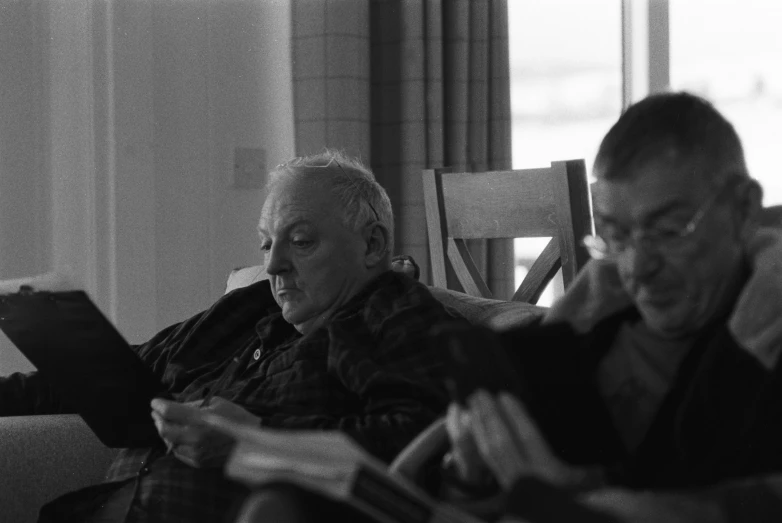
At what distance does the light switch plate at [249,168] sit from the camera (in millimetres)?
3041

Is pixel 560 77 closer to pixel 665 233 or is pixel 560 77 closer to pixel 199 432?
pixel 199 432

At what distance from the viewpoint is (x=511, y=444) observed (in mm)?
677

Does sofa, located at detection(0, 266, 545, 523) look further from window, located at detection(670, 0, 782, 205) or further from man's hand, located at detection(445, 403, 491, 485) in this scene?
window, located at detection(670, 0, 782, 205)

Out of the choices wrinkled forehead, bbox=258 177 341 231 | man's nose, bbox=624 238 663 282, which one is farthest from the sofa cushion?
man's nose, bbox=624 238 663 282

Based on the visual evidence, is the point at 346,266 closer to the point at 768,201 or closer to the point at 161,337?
the point at 161,337

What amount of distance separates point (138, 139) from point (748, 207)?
2391 millimetres

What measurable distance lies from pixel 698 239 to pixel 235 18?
255 centimetres

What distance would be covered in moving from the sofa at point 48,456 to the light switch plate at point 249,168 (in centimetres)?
146

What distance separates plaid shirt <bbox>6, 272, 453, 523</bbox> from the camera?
1.26 meters

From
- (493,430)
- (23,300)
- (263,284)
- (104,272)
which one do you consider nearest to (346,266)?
(263,284)

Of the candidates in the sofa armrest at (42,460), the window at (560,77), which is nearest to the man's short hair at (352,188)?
the sofa armrest at (42,460)

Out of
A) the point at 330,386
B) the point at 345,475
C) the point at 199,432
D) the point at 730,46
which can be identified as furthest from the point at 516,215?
the point at 730,46

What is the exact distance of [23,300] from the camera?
146 centimetres

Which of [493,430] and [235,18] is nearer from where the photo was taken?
[493,430]
